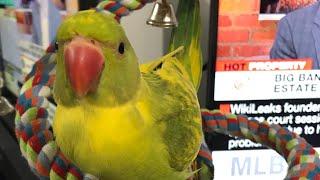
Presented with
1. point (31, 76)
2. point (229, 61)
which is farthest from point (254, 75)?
point (31, 76)

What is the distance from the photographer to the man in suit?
0.94 m

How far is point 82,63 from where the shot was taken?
0.29 m

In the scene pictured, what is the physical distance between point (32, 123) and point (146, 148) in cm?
12

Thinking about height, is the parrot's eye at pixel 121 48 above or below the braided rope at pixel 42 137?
above

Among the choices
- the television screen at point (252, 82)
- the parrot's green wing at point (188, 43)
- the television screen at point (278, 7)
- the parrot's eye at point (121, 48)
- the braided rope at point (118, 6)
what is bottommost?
the television screen at point (252, 82)

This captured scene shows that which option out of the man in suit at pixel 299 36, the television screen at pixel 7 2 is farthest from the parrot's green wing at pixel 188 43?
the television screen at pixel 7 2

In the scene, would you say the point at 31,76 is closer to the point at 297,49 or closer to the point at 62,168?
the point at 62,168

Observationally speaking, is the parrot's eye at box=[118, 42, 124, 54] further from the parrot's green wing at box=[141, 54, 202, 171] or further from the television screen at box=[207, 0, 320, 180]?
the television screen at box=[207, 0, 320, 180]

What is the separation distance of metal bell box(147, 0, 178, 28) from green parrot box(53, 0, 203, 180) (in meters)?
0.40

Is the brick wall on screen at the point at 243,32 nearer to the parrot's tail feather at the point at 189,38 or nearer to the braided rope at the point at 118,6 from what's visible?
the parrot's tail feather at the point at 189,38

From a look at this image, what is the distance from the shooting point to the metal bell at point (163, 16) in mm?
791

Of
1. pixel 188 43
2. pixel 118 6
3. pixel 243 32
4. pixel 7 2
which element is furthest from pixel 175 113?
pixel 7 2

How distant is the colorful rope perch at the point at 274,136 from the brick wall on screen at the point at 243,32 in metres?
0.46

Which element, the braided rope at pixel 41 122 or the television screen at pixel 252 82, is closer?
the braided rope at pixel 41 122
